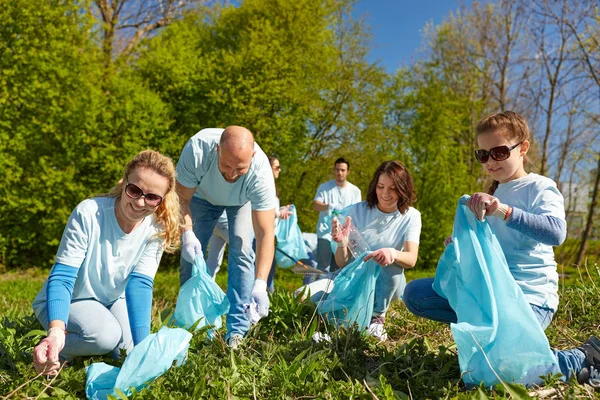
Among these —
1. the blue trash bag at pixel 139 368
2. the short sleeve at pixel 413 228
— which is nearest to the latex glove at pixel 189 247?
the blue trash bag at pixel 139 368

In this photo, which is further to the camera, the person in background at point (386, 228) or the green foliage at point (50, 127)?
the green foliage at point (50, 127)

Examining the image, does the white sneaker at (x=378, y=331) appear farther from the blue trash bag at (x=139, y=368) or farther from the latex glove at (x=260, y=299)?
the blue trash bag at (x=139, y=368)

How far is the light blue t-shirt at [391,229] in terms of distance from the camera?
3.81 m

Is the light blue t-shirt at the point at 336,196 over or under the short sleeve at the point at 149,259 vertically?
over

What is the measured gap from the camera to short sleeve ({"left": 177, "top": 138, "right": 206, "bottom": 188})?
3.51 m

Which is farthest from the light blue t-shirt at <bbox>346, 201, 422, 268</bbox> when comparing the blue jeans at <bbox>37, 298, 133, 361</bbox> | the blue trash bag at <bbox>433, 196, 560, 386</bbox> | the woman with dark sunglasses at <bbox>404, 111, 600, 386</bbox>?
the blue jeans at <bbox>37, 298, 133, 361</bbox>

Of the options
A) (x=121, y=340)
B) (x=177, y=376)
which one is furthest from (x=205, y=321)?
(x=177, y=376)

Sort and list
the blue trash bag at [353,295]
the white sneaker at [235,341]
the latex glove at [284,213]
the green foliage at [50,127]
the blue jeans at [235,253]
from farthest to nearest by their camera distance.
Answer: the green foliage at [50,127]
the latex glove at [284,213]
the blue trash bag at [353,295]
the blue jeans at [235,253]
the white sneaker at [235,341]

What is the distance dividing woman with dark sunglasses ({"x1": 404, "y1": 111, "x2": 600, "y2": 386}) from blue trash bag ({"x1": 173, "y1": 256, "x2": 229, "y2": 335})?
1.73 m

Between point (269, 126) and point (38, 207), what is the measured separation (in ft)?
15.3

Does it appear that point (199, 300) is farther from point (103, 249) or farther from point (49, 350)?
point (49, 350)

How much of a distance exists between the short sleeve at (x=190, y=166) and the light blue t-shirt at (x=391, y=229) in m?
1.28

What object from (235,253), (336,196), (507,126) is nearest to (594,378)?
(507,126)

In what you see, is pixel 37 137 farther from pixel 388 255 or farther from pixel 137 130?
pixel 388 255
